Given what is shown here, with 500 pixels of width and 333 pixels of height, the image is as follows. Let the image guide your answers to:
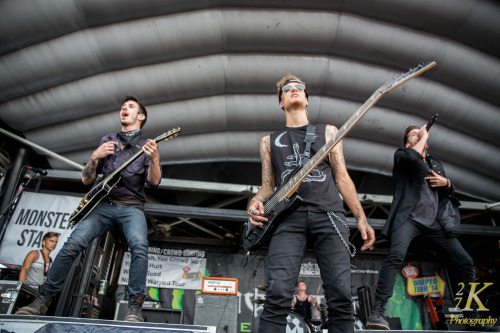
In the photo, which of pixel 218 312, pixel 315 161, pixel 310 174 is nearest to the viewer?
pixel 315 161

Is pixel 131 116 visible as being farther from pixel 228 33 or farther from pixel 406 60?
pixel 406 60

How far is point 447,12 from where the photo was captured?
5066mm

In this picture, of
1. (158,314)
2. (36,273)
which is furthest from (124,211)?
(158,314)

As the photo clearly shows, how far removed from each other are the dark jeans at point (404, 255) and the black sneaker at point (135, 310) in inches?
87.2

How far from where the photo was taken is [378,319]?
3.10 meters

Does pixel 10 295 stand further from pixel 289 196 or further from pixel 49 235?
pixel 289 196

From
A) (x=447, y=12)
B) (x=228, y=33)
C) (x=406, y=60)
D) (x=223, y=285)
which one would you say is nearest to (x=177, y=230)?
(x=223, y=285)

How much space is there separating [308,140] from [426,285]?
9.08 m

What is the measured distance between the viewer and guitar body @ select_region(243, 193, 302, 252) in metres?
2.27

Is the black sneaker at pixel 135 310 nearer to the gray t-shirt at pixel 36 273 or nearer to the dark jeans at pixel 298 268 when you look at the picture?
the dark jeans at pixel 298 268

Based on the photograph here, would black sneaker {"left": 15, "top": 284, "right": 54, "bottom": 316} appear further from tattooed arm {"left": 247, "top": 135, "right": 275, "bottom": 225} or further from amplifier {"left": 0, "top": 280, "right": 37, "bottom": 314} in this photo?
tattooed arm {"left": 247, "top": 135, "right": 275, "bottom": 225}

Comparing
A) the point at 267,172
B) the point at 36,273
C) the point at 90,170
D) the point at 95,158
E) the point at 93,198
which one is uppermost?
the point at 95,158

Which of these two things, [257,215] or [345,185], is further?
[345,185]

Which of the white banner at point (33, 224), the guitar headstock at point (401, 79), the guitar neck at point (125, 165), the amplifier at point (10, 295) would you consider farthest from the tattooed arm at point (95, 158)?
the white banner at point (33, 224)
